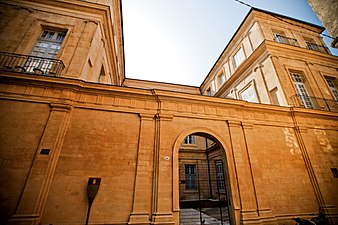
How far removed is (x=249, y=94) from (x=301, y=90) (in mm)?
2696

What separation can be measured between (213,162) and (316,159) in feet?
20.9

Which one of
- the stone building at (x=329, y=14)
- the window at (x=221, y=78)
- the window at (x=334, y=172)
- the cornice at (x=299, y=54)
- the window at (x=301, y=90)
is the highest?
the window at (x=221, y=78)

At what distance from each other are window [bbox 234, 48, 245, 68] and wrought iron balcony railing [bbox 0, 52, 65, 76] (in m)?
11.3

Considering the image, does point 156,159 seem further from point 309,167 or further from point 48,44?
point 48,44

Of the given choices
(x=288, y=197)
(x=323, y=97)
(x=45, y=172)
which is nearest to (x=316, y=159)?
(x=288, y=197)

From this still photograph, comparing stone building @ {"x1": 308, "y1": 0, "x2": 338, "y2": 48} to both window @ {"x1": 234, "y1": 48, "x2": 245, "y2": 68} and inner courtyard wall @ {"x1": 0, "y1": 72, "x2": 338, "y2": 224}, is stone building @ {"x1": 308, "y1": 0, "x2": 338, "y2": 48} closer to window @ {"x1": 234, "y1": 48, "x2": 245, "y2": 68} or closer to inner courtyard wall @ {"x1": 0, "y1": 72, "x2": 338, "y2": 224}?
inner courtyard wall @ {"x1": 0, "y1": 72, "x2": 338, "y2": 224}

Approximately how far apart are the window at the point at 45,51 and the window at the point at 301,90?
41.2 feet

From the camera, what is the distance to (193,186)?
38.4 feet

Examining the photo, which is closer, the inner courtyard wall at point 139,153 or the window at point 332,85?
the inner courtyard wall at point 139,153

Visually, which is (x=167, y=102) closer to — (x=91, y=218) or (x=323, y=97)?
(x=91, y=218)

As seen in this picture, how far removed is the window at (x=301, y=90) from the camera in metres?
8.27

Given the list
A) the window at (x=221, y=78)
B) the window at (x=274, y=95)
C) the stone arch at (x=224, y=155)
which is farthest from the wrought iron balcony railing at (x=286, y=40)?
the stone arch at (x=224, y=155)

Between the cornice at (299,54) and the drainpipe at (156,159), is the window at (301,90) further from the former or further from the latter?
the drainpipe at (156,159)

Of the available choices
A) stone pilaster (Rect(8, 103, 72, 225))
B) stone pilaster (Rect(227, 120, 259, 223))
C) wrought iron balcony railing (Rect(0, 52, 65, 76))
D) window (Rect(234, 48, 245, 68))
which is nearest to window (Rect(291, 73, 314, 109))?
window (Rect(234, 48, 245, 68))
